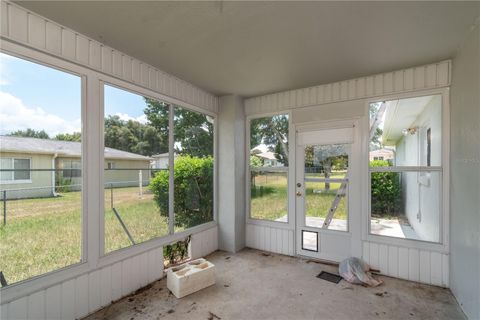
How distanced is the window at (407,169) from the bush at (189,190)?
95.8 inches

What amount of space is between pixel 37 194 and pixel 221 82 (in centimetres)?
241

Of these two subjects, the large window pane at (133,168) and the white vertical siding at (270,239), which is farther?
the white vertical siding at (270,239)

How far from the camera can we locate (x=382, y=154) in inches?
122

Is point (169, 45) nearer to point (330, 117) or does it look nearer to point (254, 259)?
point (330, 117)

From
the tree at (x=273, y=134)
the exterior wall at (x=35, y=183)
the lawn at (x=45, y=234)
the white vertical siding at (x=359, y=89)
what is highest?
the white vertical siding at (x=359, y=89)

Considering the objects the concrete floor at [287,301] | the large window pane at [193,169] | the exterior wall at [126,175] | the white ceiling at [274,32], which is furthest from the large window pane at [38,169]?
the large window pane at [193,169]

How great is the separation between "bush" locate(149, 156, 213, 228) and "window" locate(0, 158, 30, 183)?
47.9 inches

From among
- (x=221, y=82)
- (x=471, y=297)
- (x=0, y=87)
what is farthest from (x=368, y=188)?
(x=0, y=87)

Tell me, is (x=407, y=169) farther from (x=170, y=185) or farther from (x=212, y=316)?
(x=170, y=185)

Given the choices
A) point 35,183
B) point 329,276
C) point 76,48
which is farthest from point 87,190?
point 329,276

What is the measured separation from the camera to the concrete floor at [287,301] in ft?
7.18

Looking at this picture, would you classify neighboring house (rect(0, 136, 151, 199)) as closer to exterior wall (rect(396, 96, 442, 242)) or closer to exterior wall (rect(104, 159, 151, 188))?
exterior wall (rect(104, 159, 151, 188))

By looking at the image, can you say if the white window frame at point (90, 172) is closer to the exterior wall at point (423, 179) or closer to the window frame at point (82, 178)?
the window frame at point (82, 178)

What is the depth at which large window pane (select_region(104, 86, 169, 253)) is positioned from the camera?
2.46m
